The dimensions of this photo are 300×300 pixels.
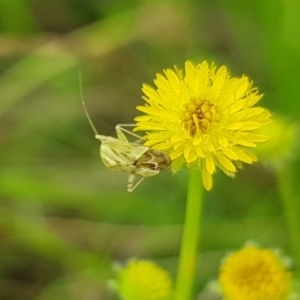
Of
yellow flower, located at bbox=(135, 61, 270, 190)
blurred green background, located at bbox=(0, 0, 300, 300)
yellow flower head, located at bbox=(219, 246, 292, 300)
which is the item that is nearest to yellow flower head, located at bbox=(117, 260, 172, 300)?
yellow flower head, located at bbox=(219, 246, 292, 300)

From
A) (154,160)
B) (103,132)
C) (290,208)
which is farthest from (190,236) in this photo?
(103,132)

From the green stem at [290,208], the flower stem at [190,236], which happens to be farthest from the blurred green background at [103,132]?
the flower stem at [190,236]

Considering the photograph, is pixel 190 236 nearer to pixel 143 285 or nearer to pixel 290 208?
pixel 143 285

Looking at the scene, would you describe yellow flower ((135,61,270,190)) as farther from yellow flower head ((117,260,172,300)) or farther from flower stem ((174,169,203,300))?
yellow flower head ((117,260,172,300))

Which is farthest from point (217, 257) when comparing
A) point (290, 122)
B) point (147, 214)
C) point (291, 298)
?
point (291, 298)

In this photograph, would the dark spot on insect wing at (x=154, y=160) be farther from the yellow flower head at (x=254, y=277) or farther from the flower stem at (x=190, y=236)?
the yellow flower head at (x=254, y=277)
